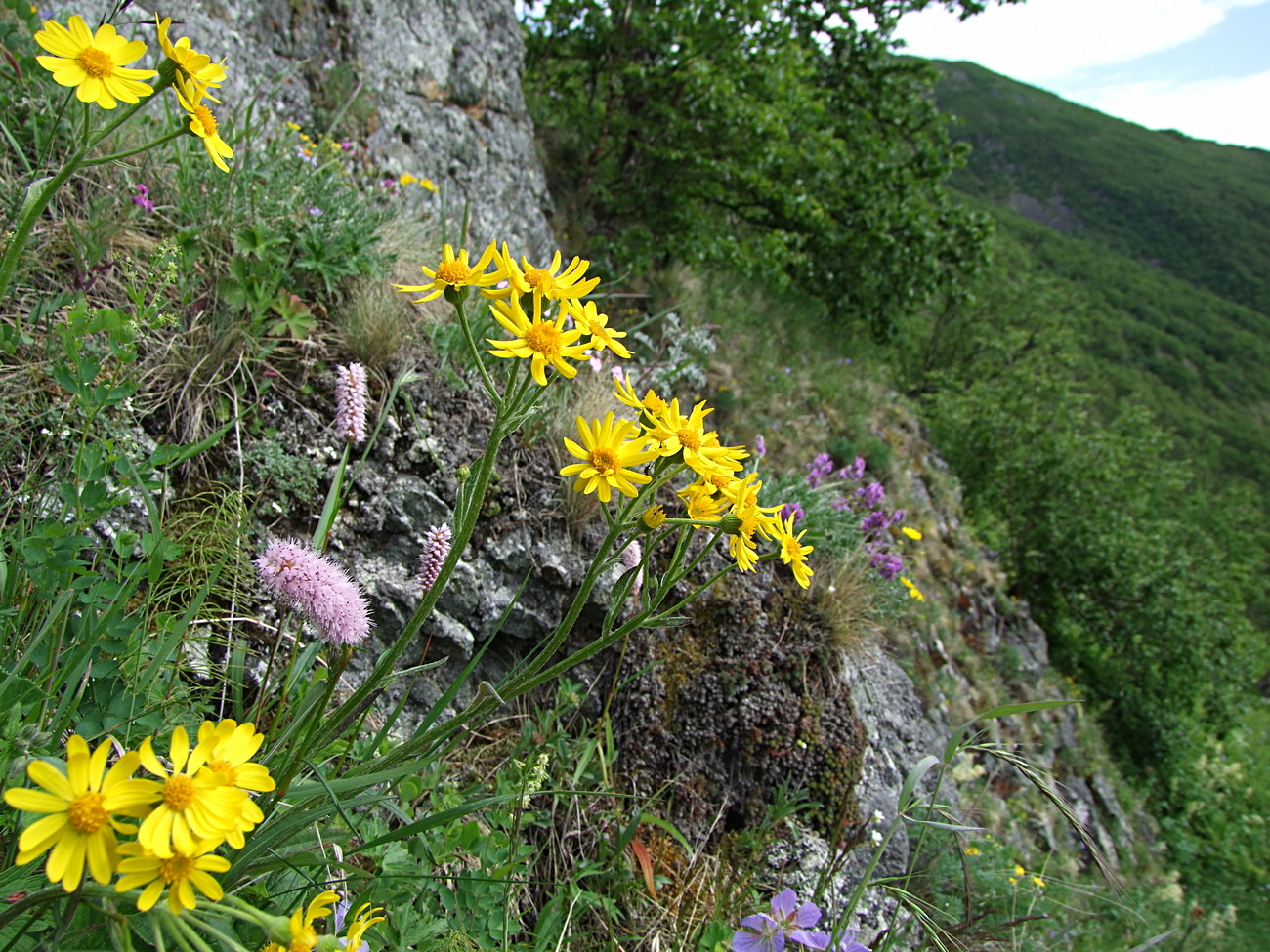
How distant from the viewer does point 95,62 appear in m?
1.09

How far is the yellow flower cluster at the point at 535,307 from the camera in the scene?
1102 mm

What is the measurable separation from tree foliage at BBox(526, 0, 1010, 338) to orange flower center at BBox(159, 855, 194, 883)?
5.51 metres

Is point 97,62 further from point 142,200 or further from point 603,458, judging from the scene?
point 142,200

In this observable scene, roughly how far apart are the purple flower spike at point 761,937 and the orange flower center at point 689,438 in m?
1.07

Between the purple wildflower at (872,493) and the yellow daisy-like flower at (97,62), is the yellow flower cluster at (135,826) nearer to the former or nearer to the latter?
the yellow daisy-like flower at (97,62)

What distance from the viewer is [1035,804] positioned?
16.5 ft

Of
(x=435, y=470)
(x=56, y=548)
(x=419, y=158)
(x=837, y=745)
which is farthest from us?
(x=419, y=158)

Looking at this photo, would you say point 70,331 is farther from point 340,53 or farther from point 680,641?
point 340,53

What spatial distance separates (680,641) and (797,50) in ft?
20.4

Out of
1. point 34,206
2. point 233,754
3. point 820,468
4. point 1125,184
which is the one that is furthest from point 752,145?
point 1125,184

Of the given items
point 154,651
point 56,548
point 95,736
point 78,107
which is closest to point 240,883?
point 95,736

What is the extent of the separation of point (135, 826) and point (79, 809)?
0.23 feet

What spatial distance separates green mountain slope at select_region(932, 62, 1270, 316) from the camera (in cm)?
7750

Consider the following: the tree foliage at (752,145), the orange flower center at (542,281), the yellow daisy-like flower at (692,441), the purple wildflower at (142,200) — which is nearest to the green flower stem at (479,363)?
the orange flower center at (542,281)
